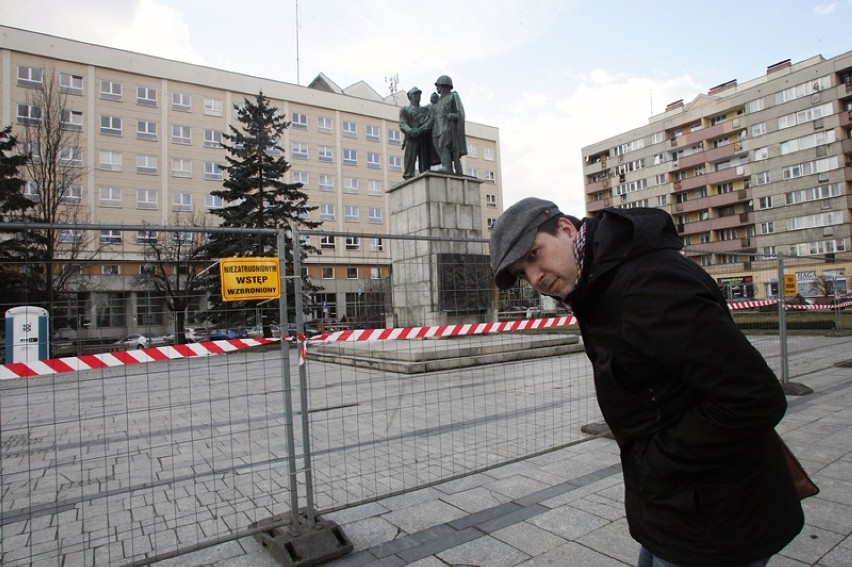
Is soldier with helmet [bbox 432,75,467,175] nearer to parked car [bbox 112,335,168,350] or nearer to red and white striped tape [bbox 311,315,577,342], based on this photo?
red and white striped tape [bbox 311,315,577,342]

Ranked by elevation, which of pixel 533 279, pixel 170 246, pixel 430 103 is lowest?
pixel 533 279

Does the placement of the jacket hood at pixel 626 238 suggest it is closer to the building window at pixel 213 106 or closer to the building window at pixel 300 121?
the building window at pixel 213 106

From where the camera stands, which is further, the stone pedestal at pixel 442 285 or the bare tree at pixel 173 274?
the stone pedestal at pixel 442 285

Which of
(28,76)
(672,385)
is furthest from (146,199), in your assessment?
(672,385)

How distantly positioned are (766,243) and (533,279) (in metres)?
66.9

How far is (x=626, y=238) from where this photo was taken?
4.69ft

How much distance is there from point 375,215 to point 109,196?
2434 cm

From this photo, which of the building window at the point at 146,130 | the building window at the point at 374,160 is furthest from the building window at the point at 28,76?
the building window at the point at 374,160

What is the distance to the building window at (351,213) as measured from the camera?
173 feet

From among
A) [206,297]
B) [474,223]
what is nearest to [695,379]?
[206,297]

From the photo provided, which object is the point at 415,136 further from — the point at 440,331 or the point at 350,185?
the point at 350,185

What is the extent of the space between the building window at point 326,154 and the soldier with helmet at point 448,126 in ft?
123

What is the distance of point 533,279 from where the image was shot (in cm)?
165

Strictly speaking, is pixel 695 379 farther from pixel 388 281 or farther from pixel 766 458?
pixel 388 281
